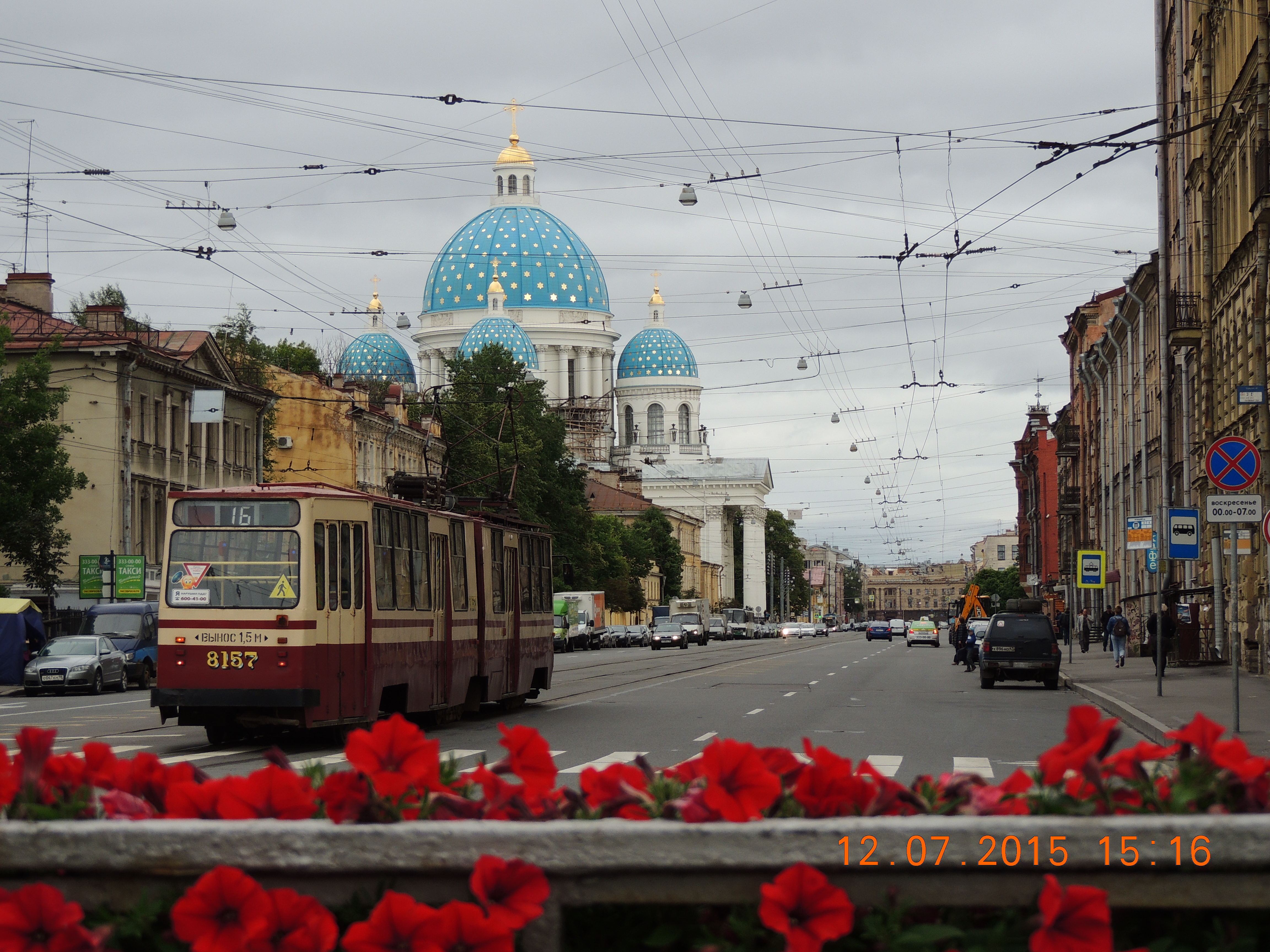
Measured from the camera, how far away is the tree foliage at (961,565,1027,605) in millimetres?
147875

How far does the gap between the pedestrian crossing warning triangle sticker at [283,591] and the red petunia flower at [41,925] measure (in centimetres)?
1547

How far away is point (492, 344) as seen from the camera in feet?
311

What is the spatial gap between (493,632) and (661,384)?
15034 centimetres

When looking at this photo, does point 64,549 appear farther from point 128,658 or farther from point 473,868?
point 473,868

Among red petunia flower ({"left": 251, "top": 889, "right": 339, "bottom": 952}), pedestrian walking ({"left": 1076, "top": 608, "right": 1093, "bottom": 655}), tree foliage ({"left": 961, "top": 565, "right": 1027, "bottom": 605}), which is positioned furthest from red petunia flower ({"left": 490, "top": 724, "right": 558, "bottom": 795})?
tree foliage ({"left": 961, "top": 565, "right": 1027, "bottom": 605})

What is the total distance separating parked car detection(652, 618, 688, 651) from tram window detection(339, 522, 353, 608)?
64700mm

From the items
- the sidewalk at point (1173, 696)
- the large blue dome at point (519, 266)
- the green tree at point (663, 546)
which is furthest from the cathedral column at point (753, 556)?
the sidewalk at point (1173, 696)

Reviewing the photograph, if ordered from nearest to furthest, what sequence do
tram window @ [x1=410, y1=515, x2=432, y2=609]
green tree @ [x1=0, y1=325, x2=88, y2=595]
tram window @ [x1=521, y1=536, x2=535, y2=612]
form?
tram window @ [x1=410, y1=515, x2=432, y2=609], tram window @ [x1=521, y1=536, x2=535, y2=612], green tree @ [x1=0, y1=325, x2=88, y2=595]

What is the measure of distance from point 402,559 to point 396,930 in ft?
58.3

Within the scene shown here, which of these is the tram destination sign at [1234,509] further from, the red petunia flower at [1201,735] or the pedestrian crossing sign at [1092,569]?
the pedestrian crossing sign at [1092,569]

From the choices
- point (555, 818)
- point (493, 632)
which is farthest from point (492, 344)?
point (555, 818)

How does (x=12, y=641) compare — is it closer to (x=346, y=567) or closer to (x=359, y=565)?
(x=359, y=565)

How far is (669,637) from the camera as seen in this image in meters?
87.7

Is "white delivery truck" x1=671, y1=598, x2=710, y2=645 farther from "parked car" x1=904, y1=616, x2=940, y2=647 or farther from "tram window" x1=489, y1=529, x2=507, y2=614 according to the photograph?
"tram window" x1=489, y1=529, x2=507, y2=614
